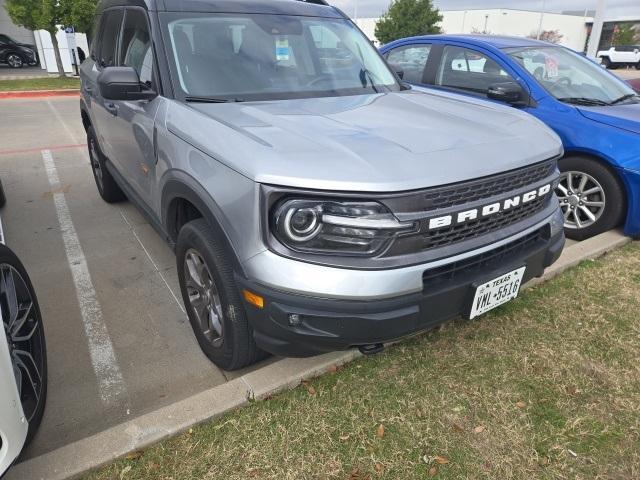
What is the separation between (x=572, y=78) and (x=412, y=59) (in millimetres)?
1723

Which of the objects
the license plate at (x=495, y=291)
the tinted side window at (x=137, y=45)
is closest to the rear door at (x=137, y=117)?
the tinted side window at (x=137, y=45)

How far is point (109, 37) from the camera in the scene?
3922mm

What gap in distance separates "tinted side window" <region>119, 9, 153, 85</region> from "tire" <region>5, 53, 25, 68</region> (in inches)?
1027

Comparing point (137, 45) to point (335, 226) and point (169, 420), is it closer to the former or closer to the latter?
point (335, 226)

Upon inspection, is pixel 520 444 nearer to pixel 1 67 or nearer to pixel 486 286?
pixel 486 286

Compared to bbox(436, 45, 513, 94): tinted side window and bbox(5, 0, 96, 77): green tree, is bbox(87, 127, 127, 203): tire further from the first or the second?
bbox(5, 0, 96, 77): green tree

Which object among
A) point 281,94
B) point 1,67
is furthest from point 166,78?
point 1,67

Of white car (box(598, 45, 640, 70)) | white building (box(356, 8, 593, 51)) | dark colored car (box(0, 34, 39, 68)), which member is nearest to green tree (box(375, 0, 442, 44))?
white car (box(598, 45, 640, 70))

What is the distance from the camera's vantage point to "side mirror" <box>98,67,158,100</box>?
256 centimetres

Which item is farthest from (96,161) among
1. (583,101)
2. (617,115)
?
(617,115)

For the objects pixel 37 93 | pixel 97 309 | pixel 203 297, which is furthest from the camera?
pixel 37 93

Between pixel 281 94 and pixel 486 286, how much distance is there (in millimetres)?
1555

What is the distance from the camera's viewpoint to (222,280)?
7.02ft

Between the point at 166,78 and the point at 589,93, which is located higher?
the point at 166,78
